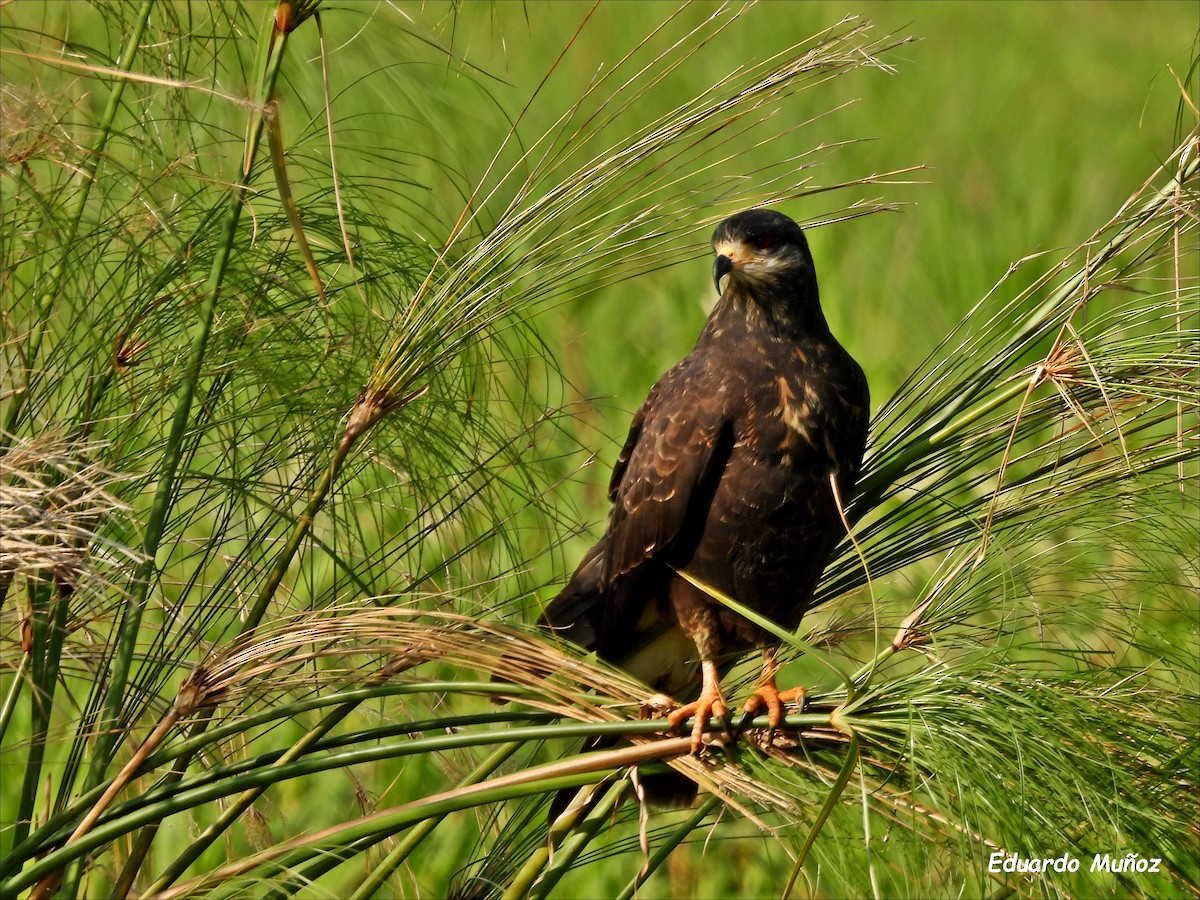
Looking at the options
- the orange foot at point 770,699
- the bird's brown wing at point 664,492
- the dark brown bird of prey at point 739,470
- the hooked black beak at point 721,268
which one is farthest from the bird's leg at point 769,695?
the hooked black beak at point 721,268

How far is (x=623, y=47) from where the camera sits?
938 centimetres

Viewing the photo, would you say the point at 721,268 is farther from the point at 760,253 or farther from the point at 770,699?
the point at 770,699

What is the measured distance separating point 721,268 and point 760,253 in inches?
4.0

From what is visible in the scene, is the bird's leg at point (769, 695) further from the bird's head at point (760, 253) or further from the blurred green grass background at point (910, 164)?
the blurred green grass background at point (910, 164)

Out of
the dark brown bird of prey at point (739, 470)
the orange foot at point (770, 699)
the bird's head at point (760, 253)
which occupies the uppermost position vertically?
the bird's head at point (760, 253)

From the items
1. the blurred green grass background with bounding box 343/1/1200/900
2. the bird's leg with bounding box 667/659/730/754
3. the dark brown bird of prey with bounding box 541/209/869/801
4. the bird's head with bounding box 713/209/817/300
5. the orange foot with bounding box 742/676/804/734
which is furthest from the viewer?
the blurred green grass background with bounding box 343/1/1200/900

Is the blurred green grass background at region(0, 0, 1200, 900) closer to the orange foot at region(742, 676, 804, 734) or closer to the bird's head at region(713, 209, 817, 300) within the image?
the bird's head at region(713, 209, 817, 300)

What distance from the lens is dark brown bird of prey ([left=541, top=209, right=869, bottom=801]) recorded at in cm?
273

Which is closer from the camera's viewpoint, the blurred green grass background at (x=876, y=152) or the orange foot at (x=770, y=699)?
the orange foot at (x=770, y=699)

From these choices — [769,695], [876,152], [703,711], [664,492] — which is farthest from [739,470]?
[876,152]

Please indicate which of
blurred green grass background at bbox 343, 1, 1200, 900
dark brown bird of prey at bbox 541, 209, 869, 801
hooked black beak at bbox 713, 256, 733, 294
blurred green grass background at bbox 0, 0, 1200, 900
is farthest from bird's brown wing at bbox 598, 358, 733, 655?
blurred green grass background at bbox 343, 1, 1200, 900

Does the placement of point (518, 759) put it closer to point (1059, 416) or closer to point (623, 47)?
point (1059, 416)

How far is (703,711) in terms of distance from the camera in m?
2.11

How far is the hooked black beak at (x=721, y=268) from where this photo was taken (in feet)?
9.17
